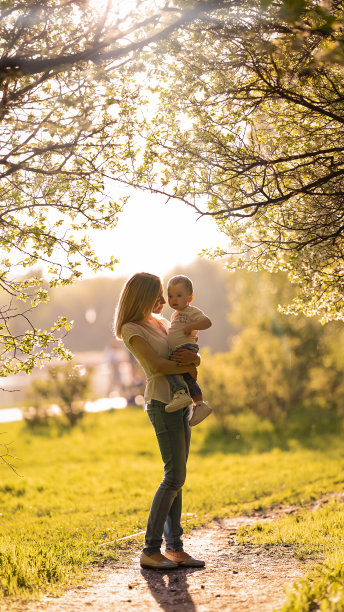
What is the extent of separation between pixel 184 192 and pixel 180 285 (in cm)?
125

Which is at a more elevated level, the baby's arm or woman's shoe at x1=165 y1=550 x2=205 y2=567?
the baby's arm

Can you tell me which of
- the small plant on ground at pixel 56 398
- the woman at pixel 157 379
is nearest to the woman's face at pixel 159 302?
the woman at pixel 157 379

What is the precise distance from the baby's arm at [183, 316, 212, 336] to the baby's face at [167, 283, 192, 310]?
18 centimetres

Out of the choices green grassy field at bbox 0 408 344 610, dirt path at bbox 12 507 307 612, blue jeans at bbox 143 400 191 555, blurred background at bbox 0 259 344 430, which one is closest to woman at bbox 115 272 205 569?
blue jeans at bbox 143 400 191 555

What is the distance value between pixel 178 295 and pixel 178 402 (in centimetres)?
88

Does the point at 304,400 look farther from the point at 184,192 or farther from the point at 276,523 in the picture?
the point at 184,192

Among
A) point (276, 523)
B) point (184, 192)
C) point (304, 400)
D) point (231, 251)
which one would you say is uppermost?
point (184, 192)

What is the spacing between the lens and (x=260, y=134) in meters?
6.34

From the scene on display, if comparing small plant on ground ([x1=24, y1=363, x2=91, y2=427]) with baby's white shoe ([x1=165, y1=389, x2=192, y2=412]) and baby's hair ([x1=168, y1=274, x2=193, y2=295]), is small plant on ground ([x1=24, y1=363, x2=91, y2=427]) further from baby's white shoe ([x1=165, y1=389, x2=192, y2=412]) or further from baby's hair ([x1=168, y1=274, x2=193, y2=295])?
baby's white shoe ([x1=165, y1=389, x2=192, y2=412])

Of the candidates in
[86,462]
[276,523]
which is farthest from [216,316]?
[276,523]

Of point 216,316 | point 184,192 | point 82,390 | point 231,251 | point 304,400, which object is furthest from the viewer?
point 216,316

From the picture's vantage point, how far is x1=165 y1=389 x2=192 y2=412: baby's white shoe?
505cm

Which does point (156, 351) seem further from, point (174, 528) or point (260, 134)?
point (260, 134)

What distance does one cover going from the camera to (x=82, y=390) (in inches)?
729
